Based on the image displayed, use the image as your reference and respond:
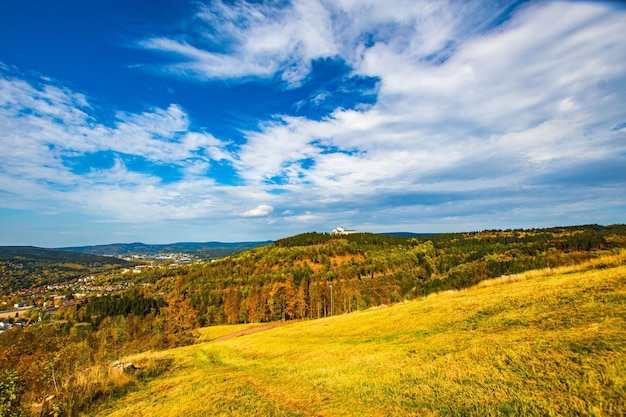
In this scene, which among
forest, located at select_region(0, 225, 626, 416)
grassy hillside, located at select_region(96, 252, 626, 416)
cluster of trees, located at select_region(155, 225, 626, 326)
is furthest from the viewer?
cluster of trees, located at select_region(155, 225, 626, 326)

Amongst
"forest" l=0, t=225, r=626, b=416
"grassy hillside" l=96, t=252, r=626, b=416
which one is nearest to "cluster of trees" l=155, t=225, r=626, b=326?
"forest" l=0, t=225, r=626, b=416

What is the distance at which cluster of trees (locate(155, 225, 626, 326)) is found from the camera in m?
90.2

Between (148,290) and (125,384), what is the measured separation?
16582 centimetres

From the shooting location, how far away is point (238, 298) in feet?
338

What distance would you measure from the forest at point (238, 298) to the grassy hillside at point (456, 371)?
13.1 feet

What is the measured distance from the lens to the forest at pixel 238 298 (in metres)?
13.0

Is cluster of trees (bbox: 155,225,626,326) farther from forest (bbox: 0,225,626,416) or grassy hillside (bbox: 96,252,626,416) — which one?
grassy hillside (bbox: 96,252,626,416)

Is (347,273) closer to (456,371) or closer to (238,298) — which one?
(238,298)

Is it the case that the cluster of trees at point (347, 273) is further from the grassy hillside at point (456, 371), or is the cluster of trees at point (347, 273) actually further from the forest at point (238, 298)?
the grassy hillside at point (456, 371)

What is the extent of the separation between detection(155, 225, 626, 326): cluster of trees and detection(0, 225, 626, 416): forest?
0.45 metres

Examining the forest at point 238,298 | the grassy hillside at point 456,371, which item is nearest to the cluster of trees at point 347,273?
the forest at point 238,298

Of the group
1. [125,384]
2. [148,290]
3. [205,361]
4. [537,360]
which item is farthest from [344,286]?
[148,290]

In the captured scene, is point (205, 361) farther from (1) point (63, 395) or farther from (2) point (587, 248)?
(2) point (587, 248)

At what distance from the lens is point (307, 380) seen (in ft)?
37.1
